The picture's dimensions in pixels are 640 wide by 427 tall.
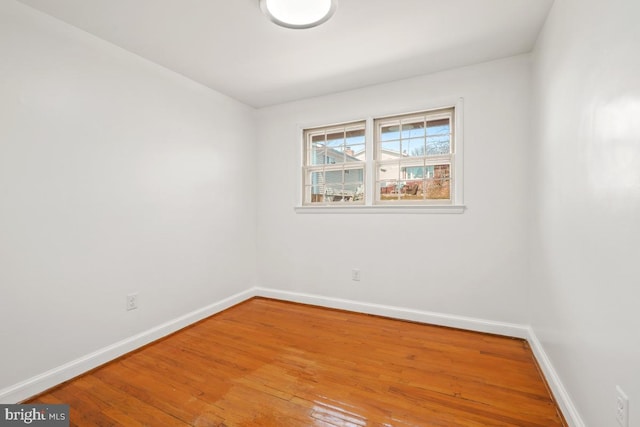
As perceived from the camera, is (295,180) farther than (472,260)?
Yes

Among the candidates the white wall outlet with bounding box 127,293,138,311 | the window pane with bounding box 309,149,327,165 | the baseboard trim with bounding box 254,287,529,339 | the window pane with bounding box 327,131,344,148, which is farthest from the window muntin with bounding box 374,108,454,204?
the white wall outlet with bounding box 127,293,138,311

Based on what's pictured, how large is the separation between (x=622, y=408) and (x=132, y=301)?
9.98ft

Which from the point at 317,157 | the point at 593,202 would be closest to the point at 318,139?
the point at 317,157

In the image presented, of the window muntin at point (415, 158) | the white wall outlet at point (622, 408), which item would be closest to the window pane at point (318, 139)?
the window muntin at point (415, 158)

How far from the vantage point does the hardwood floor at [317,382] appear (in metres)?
1.59

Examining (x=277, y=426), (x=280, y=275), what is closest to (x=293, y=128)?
(x=280, y=275)

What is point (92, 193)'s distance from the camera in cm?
214

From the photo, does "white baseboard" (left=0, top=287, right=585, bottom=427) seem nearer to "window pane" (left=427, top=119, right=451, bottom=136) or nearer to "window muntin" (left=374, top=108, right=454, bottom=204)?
"window muntin" (left=374, top=108, right=454, bottom=204)

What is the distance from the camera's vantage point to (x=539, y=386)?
1860 millimetres

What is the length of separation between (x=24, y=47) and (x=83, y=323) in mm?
1898

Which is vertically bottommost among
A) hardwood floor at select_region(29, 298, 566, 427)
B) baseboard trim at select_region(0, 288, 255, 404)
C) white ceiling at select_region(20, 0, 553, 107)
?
hardwood floor at select_region(29, 298, 566, 427)

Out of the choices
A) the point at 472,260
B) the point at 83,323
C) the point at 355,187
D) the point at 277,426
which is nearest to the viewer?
the point at 277,426

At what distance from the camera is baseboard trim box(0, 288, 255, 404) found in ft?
5.73

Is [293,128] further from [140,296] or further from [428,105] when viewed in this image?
[140,296]
